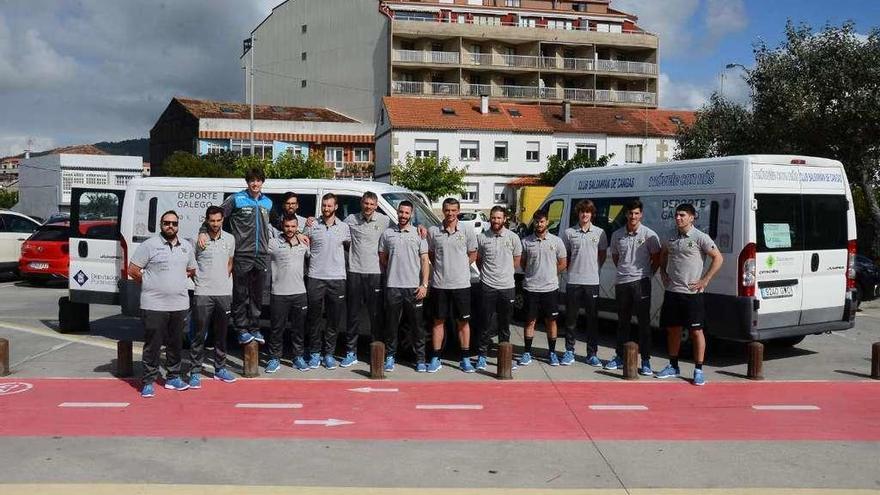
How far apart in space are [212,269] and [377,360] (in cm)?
195

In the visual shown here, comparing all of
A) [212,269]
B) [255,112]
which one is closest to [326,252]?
[212,269]

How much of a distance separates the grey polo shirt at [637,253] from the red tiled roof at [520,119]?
37.3 meters

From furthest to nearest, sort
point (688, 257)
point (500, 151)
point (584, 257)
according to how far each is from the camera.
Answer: point (500, 151) < point (584, 257) < point (688, 257)

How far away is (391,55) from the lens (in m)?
54.8

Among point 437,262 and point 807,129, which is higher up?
point 807,129

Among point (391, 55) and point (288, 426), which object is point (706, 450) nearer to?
point (288, 426)

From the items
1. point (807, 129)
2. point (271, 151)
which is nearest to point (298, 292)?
point (807, 129)

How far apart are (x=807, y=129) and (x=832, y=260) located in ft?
33.1

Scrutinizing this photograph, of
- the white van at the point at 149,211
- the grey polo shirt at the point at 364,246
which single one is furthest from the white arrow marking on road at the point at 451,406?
the white van at the point at 149,211

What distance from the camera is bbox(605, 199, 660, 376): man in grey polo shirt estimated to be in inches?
352

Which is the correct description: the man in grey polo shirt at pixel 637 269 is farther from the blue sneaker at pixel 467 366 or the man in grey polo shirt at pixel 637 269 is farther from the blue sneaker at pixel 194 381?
the blue sneaker at pixel 194 381

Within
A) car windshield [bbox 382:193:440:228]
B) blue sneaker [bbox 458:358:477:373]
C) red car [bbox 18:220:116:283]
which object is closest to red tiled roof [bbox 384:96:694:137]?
red car [bbox 18:220:116:283]

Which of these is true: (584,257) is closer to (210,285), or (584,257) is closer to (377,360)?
(377,360)

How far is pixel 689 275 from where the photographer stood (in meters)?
8.48
